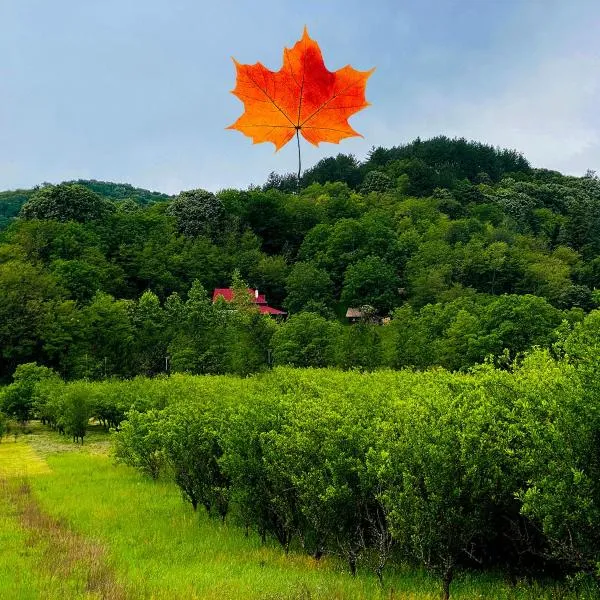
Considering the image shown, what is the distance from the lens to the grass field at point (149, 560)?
30.2 feet

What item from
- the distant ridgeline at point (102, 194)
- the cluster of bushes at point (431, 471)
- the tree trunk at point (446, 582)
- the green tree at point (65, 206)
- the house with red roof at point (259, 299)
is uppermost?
the distant ridgeline at point (102, 194)

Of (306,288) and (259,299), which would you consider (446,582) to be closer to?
(306,288)

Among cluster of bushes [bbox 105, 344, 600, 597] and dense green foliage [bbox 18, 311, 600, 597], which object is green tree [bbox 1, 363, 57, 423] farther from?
cluster of bushes [bbox 105, 344, 600, 597]

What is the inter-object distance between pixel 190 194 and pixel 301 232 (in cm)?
1784

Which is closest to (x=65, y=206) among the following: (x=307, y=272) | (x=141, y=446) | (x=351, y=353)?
(x=307, y=272)

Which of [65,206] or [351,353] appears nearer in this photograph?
[351,353]

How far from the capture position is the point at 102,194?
124m

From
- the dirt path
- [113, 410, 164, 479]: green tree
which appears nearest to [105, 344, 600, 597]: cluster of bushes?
the dirt path

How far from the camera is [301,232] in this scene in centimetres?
8994

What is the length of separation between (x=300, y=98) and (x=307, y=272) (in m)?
67.2

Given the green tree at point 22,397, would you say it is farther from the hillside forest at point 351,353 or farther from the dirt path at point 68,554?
the dirt path at point 68,554

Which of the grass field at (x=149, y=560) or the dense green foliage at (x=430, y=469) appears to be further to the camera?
the grass field at (x=149, y=560)

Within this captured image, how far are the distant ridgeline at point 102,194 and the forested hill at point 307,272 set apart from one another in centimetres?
165

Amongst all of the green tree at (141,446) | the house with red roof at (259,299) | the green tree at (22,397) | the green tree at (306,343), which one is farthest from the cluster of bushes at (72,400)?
the house with red roof at (259,299)
